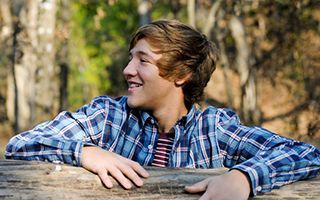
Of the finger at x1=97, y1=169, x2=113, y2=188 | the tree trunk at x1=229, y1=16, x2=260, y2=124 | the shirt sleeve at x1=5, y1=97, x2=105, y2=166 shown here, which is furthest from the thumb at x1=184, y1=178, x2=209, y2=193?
the tree trunk at x1=229, y1=16, x2=260, y2=124

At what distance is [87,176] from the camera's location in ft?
7.15

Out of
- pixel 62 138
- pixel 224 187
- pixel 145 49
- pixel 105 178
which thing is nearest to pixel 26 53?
pixel 145 49

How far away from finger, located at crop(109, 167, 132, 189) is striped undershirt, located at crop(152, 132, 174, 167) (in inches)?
19.7

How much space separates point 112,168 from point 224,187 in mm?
376

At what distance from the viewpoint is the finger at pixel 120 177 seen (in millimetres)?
2141

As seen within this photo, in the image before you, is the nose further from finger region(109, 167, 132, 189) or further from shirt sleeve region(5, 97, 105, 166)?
finger region(109, 167, 132, 189)

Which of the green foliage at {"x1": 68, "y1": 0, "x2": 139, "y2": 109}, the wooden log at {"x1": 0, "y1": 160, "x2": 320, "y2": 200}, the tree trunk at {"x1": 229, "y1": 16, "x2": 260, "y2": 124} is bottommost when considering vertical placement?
the green foliage at {"x1": 68, "y1": 0, "x2": 139, "y2": 109}

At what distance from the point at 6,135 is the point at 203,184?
1677 cm

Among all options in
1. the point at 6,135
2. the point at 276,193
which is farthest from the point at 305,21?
the point at 6,135

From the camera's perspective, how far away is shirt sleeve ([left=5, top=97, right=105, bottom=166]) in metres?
2.33

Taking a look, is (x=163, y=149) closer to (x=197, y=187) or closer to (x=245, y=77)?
(x=197, y=187)

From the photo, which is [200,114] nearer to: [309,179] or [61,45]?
[309,179]

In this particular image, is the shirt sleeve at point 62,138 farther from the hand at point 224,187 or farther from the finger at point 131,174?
the hand at point 224,187

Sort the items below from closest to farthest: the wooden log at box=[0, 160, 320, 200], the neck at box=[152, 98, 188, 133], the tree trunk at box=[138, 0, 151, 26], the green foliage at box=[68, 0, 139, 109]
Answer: the wooden log at box=[0, 160, 320, 200], the neck at box=[152, 98, 188, 133], the tree trunk at box=[138, 0, 151, 26], the green foliage at box=[68, 0, 139, 109]
